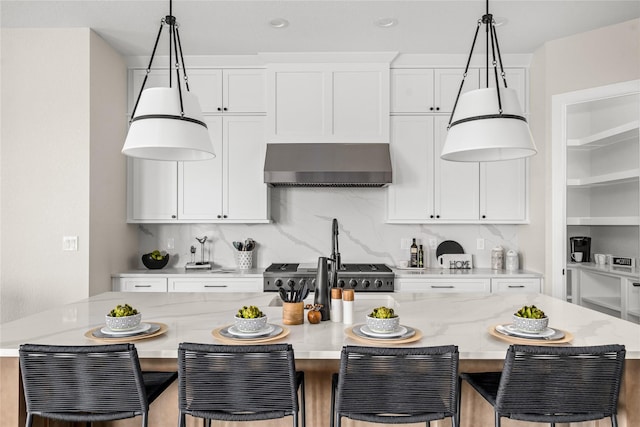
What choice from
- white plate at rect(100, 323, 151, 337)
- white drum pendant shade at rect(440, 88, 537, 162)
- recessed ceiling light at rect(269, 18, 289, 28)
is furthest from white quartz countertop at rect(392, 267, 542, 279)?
white plate at rect(100, 323, 151, 337)

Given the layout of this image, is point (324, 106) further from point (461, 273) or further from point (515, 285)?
point (515, 285)

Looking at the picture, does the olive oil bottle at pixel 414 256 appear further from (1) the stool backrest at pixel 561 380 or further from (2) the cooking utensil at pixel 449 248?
(1) the stool backrest at pixel 561 380

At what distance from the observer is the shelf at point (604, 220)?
9.90 ft

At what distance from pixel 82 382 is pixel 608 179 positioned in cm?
347

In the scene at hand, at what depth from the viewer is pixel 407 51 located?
3.65 m

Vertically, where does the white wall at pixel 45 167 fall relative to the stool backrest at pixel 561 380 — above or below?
above

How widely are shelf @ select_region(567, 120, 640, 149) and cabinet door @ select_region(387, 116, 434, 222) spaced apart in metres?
1.11

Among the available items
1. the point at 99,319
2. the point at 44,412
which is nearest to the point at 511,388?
the point at 44,412

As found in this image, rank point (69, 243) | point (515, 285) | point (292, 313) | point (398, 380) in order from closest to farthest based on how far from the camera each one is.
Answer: point (398, 380) < point (292, 313) < point (69, 243) < point (515, 285)

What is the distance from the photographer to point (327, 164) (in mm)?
3590

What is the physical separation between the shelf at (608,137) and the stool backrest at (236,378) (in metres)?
2.97

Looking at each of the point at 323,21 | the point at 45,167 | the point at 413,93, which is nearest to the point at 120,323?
the point at 45,167

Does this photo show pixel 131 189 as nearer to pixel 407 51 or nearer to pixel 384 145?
pixel 384 145

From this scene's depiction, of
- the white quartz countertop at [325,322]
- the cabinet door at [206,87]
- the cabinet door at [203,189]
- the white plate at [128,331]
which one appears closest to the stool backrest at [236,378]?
the white quartz countertop at [325,322]
